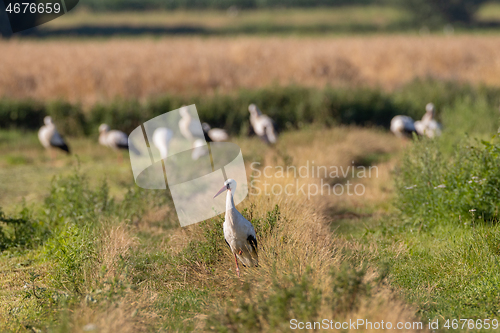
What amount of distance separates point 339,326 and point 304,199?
331cm

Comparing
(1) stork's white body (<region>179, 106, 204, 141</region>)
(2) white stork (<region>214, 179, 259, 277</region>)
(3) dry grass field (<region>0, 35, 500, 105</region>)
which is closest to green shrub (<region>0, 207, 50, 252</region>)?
(2) white stork (<region>214, 179, 259, 277</region>)

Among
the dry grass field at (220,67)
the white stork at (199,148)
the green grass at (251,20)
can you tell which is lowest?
the green grass at (251,20)

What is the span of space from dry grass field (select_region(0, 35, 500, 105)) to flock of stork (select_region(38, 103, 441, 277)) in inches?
136

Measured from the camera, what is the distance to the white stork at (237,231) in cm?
477

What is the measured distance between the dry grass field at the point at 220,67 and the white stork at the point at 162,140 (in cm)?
800

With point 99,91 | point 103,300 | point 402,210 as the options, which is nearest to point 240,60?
point 99,91

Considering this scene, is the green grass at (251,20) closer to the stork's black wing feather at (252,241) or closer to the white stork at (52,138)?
the white stork at (52,138)

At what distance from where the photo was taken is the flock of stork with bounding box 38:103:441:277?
4793mm

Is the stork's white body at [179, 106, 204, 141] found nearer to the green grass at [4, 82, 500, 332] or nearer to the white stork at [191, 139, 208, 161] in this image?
the white stork at [191, 139, 208, 161]

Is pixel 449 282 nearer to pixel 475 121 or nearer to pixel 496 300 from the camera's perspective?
pixel 496 300

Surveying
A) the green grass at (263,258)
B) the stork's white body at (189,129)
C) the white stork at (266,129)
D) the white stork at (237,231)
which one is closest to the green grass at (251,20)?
the white stork at (266,129)

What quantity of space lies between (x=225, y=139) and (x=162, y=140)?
4.32 m

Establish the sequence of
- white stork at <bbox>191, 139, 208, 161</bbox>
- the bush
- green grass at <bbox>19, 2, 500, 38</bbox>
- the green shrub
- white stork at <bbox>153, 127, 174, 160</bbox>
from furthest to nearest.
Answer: green grass at <bbox>19, 2, 500, 38</bbox>, white stork at <bbox>191, 139, 208, 161</bbox>, white stork at <bbox>153, 127, 174, 160</bbox>, the green shrub, the bush

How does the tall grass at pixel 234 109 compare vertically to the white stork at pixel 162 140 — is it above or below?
below
